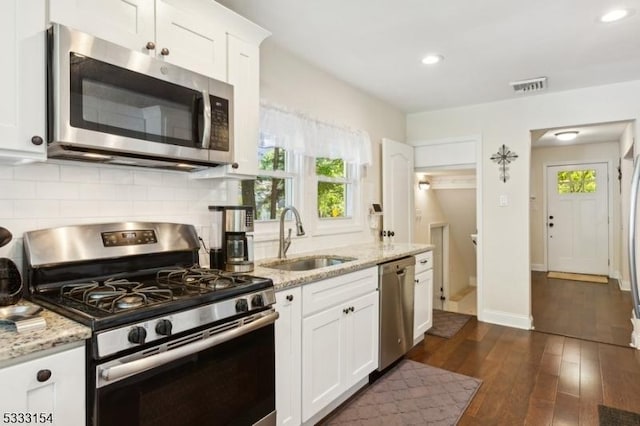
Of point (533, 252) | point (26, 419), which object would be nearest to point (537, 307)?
point (533, 252)

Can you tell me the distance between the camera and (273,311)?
1.72 meters

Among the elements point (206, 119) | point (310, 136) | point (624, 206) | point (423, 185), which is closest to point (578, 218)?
point (624, 206)

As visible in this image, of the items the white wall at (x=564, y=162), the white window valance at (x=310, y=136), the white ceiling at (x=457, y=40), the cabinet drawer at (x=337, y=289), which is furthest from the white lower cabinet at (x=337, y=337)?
the white wall at (x=564, y=162)

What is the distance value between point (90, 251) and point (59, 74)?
72 cm

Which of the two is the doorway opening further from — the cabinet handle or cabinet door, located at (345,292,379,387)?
the cabinet handle

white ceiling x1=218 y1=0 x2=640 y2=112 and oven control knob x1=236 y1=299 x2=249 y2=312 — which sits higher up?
white ceiling x1=218 y1=0 x2=640 y2=112

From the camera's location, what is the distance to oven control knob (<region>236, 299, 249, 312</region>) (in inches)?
60.2

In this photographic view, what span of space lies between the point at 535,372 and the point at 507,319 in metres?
1.19

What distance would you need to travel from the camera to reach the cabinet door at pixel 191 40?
1.65 metres

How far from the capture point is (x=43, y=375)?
39.6 inches

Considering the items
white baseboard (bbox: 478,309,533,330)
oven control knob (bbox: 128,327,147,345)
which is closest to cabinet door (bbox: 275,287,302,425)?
oven control knob (bbox: 128,327,147,345)

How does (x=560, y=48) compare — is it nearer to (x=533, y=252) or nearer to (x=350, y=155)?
(x=350, y=155)

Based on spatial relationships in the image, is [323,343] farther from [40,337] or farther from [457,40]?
[457,40]

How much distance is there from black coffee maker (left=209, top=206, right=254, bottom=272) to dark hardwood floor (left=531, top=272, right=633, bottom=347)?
3.36 meters
